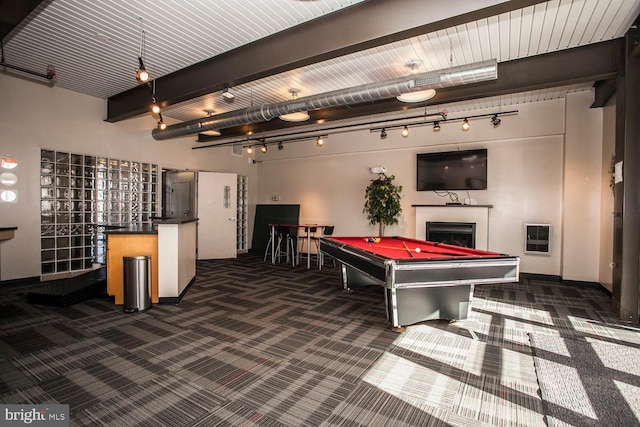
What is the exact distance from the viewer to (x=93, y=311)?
4.08 meters

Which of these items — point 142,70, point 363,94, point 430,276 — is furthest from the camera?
point 363,94

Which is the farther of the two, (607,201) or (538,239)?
(538,239)

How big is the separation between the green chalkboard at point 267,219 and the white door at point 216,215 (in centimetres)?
123

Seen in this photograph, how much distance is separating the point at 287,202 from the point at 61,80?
5.75m

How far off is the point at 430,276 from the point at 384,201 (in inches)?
162

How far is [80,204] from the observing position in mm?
5996

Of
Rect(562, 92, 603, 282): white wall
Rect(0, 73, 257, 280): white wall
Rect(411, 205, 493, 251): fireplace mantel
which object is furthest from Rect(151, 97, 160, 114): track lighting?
Rect(562, 92, 603, 282): white wall

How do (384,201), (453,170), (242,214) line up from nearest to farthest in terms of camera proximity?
(453,170)
(384,201)
(242,214)

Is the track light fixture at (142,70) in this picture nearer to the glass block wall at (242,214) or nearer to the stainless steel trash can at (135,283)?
the stainless steel trash can at (135,283)

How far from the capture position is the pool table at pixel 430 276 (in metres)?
3.09

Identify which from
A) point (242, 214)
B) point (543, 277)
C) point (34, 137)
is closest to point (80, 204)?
point (34, 137)

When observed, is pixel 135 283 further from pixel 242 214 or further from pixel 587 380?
pixel 242 214

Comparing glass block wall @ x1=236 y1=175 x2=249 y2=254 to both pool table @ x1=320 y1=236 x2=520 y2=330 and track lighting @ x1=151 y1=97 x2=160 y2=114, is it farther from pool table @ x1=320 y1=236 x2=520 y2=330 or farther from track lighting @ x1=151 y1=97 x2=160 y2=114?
pool table @ x1=320 y1=236 x2=520 y2=330

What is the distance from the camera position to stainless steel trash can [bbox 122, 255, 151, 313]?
408cm
